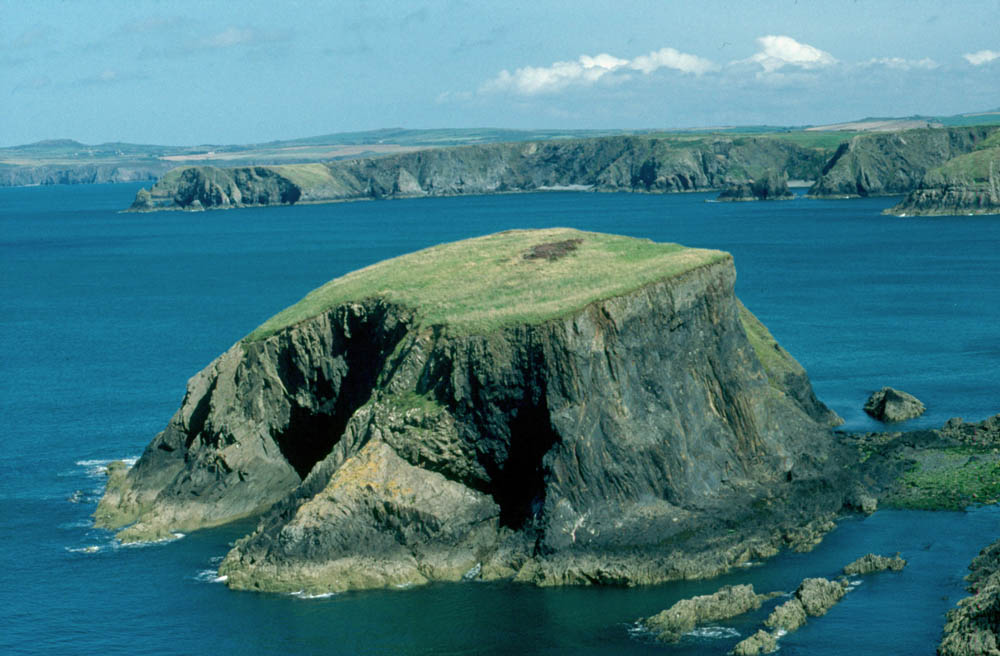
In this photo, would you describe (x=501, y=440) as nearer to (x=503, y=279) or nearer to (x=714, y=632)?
(x=503, y=279)

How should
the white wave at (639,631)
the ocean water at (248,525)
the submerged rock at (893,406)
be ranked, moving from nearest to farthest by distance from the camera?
1. the white wave at (639,631)
2. the ocean water at (248,525)
3. the submerged rock at (893,406)

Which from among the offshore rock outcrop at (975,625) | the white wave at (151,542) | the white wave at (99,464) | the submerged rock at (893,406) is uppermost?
the submerged rock at (893,406)

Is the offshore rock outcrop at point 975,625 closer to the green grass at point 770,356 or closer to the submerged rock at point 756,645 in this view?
the submerged rock at point 756,645

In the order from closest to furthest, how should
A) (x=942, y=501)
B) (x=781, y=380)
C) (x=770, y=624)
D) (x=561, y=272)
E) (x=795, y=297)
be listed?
(x=770, y=624) < (x=942, y=501) < (x=561, y=272) < (x=781, y=380) < (x=795, y=297)

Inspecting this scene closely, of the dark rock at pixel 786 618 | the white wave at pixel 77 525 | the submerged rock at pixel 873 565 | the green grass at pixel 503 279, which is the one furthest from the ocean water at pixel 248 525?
the green grass at pixel 503 279

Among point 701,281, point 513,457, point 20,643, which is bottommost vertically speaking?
point 20,643

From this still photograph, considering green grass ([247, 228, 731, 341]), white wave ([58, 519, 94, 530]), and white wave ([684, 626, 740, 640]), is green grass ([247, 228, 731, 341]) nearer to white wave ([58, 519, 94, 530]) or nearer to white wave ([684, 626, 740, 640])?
white wave ([58, 519, 94, 530])

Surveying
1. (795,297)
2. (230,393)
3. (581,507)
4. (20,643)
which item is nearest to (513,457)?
(581,507)

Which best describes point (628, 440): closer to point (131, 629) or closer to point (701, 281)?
point (701, 281)
